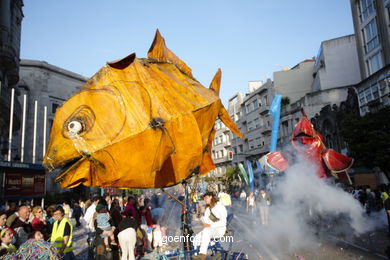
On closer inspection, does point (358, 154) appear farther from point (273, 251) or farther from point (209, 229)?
point (209, 229)

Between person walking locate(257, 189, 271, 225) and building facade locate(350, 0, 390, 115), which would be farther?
building facade locate(350, 0, 390, 115)

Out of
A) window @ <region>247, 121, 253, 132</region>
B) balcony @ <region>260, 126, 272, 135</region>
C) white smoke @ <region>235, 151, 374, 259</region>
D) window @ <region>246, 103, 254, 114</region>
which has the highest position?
window @ <region>246, 103, 254, 114</region>

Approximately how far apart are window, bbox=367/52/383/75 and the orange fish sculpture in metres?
26.2

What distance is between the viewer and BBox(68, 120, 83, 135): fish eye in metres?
3.35

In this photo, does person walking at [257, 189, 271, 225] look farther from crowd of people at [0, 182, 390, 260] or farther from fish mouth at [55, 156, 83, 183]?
fish mouth at [55, 156, 83, 183]

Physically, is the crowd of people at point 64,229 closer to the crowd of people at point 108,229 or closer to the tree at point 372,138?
the crowd of people at point 108,229

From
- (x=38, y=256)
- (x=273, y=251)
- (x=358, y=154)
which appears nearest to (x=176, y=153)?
(x=38, y=256)

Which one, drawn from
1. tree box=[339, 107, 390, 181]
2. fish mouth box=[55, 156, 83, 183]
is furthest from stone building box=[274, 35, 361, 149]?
fish mouth box=[55, 156, 83, 183]

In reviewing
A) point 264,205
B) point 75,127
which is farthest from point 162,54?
point 264,205

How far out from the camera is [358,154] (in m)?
17.5

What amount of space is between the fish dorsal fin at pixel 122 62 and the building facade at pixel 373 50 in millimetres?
22258

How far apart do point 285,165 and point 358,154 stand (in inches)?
371

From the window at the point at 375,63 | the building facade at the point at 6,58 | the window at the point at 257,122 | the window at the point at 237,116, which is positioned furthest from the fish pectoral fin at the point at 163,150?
the window at the point at 237,116

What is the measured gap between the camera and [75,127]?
3.35m
